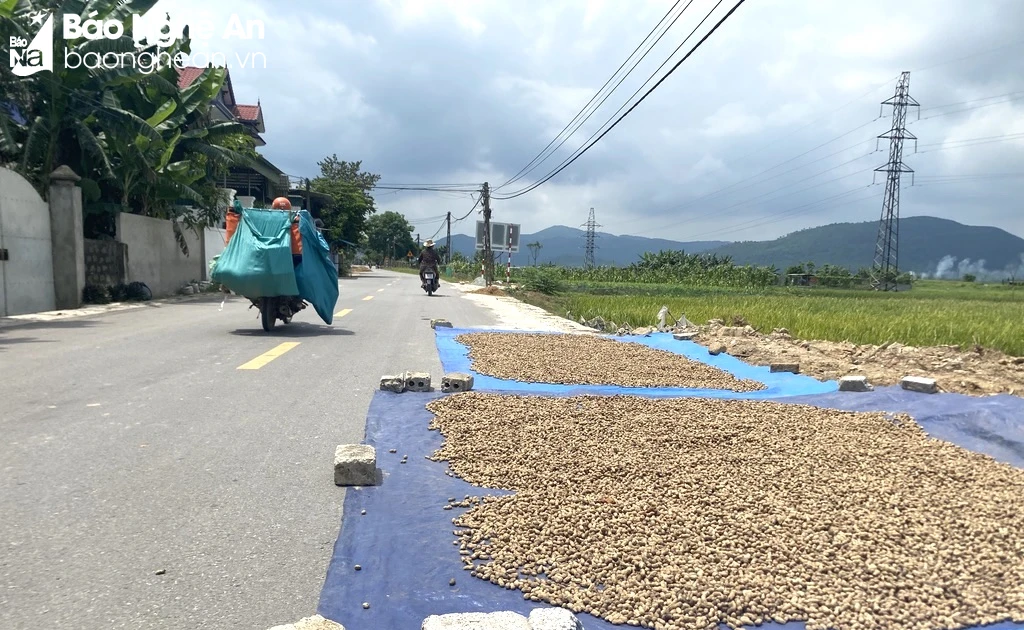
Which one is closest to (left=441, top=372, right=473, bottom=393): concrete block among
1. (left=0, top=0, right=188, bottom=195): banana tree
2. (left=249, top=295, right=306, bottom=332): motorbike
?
(left=249, top=295, right=306, bottom=332): motorbike

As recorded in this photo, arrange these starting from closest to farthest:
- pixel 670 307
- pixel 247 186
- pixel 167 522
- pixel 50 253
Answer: pixel 167 522 < pixel 50 253 < pixel 670 307 < pixel 247 186

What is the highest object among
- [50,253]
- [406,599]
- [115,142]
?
[115,142]

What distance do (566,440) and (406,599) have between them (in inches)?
84.8

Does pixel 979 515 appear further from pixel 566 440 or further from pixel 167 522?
pixel 167 522

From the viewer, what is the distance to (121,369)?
671 centimetres

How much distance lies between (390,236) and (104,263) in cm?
6696

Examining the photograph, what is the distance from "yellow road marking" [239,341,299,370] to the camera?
7105 millimetres

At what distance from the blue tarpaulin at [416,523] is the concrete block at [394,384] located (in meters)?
0.09

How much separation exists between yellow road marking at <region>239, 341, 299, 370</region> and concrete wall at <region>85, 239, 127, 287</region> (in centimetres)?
900

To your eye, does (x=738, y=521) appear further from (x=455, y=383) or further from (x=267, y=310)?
(x=267, y=310)

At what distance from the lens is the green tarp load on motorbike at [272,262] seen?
9.52 meters

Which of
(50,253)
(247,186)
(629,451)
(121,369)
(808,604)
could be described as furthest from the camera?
(247,186)

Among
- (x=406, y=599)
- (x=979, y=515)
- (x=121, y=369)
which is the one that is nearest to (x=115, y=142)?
(x=121, y=369)

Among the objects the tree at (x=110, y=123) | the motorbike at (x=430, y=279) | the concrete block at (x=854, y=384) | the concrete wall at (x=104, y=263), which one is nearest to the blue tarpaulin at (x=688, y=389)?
the concrete block at (x=854, y=384)
